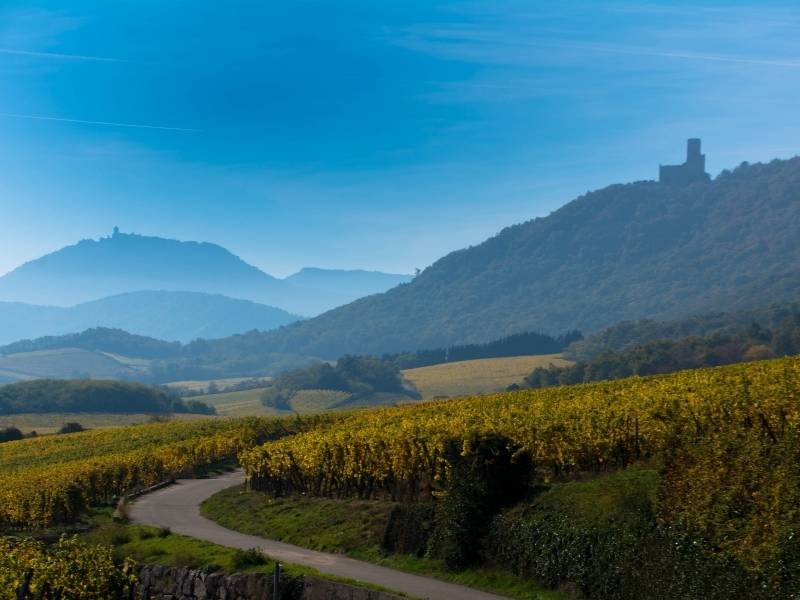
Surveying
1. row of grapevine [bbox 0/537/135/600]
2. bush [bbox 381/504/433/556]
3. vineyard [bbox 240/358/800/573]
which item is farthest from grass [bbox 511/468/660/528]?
row of grapevine [bbox 0/537/135/600]

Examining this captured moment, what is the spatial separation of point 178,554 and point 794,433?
18.7 m

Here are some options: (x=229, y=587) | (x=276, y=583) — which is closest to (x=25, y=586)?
(x=276, y=583)

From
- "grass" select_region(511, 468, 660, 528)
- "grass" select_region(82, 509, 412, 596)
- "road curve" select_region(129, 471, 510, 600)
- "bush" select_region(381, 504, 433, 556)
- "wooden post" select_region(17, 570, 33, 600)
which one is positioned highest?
"grass" select_region(511, 468, 660, 528)

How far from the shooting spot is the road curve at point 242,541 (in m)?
25.0

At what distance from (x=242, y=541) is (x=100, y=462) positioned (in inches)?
774

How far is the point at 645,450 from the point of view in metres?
28.1

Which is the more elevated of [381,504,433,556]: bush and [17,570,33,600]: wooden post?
[17,570,33,600]: wooden post

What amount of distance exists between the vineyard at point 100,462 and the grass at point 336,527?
690cm

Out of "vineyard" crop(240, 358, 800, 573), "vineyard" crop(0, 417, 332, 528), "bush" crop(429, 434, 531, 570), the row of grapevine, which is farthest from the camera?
"vineyard" crop(0, 417, 332, 528)

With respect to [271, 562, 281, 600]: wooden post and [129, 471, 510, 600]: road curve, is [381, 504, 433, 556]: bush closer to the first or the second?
[129, 471, 510, 600]: road curve

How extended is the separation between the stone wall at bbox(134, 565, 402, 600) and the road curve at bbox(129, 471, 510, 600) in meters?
1.45

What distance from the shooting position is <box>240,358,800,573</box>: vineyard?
66.5 feet

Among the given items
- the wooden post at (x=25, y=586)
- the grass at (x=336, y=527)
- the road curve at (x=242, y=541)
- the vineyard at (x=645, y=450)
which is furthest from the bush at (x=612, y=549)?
the wooden post at (x=25, y=586)

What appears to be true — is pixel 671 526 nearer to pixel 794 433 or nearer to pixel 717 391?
pixel 794 433
